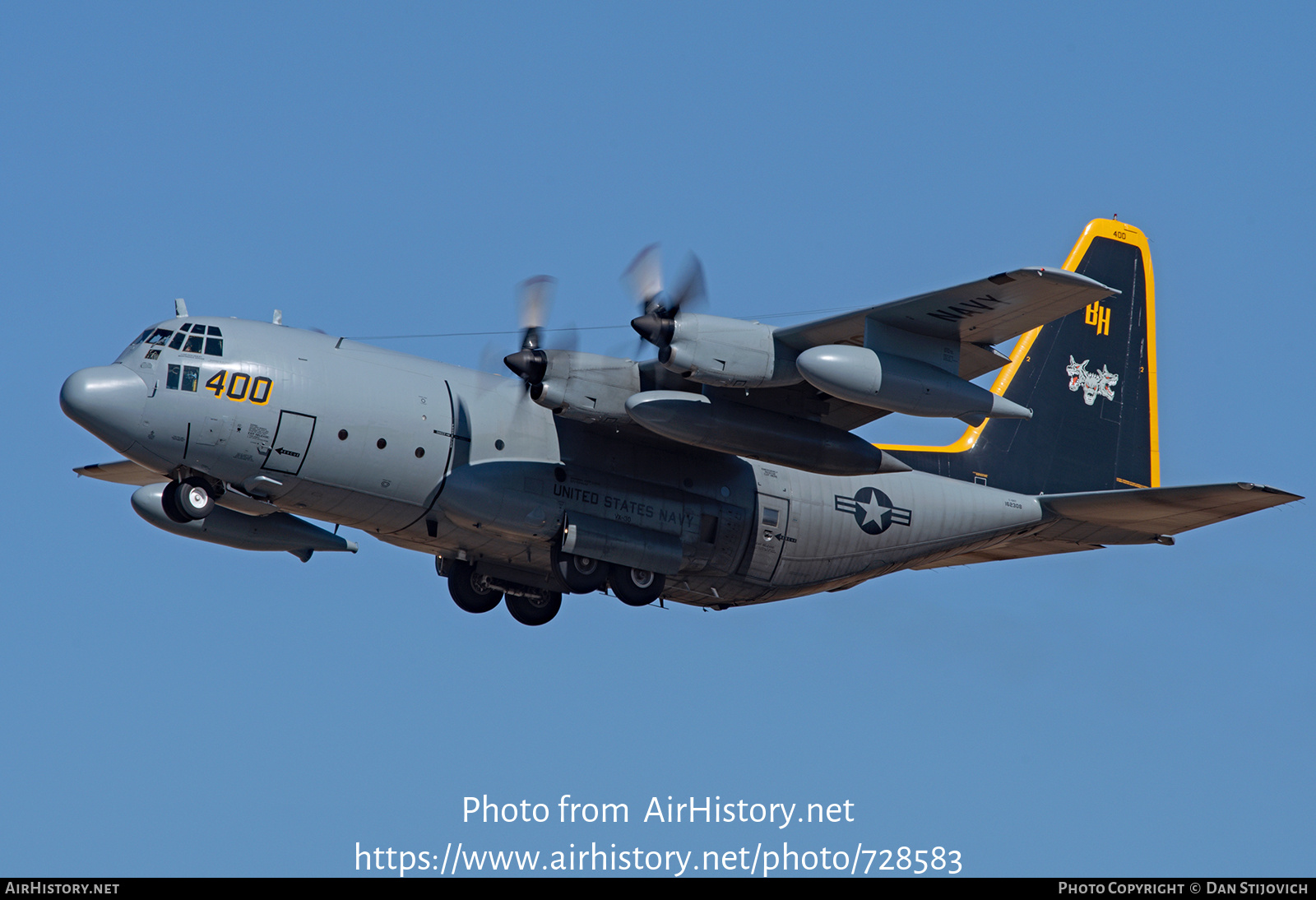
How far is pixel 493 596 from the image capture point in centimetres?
2258

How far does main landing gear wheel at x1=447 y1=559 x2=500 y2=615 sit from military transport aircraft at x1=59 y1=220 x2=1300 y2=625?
0.03 metres

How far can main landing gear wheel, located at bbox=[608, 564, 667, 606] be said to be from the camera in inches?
837

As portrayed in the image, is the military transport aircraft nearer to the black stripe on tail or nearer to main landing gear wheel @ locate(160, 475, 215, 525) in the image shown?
main landing gear wheel @ locate(160, 475, 215, 525)

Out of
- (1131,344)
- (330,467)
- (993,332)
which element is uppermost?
(1131,344)

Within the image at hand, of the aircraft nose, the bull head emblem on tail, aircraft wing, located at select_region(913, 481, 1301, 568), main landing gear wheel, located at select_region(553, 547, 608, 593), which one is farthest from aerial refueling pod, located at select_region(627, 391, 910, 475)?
the bull head emblem on tail

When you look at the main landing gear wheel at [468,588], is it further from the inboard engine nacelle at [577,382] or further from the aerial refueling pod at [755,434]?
the aerial refueling pod at [755,434]

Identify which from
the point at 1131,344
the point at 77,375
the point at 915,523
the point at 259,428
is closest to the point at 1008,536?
the point at 915,523

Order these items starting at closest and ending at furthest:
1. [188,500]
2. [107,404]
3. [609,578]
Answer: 1. [107,404]
2. [188,500]
3. [609,578]

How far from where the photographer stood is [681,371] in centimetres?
1903

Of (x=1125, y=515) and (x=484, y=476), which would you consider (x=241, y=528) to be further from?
(x=1125, y=515)

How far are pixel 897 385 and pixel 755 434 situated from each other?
2188 millimetres

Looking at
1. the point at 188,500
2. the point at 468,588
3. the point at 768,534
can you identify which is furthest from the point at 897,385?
the point at 188,500
